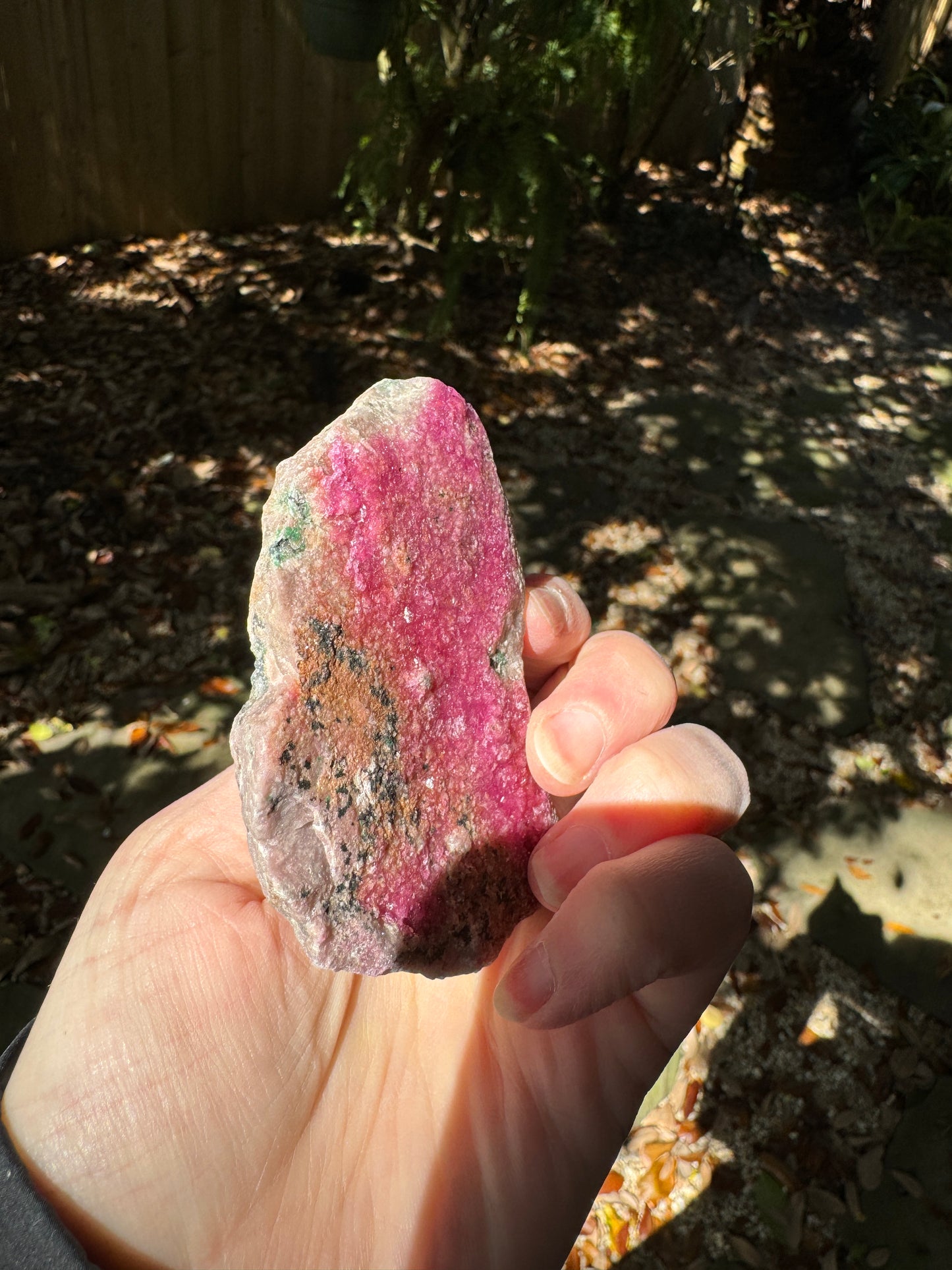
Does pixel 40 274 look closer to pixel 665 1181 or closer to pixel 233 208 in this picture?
pixel 233 208

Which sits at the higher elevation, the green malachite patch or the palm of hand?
the green malachite patch

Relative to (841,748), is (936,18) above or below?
above

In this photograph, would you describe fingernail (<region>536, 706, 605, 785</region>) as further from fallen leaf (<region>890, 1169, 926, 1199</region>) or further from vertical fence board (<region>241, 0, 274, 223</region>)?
vertical fence board (<region>241, 0, 274, 223</region>)

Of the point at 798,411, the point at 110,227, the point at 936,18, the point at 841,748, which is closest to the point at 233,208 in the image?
the point at 110,227

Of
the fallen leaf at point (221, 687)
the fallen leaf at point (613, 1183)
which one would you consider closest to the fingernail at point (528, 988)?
the fallen leaf at point (613, 1183)

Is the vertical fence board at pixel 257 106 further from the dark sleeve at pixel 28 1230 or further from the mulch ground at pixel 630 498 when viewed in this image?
the dark sleeve at pixel 28 1230

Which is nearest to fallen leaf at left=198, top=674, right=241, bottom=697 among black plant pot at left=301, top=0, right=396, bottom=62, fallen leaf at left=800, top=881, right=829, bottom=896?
fallen leaf at left=800, top=881, right=829, bottom=896
